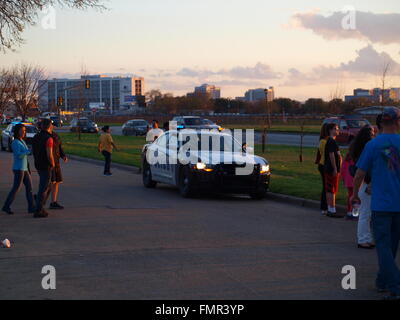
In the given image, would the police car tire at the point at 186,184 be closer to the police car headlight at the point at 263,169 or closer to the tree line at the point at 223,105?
the police car headlight at the point at 263,169

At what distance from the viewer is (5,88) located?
56.7 metres

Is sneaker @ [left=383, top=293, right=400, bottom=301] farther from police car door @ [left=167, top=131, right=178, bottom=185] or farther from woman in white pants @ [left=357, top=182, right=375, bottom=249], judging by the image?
police car door @ [left=167, top=131, right=178, bottom=185]

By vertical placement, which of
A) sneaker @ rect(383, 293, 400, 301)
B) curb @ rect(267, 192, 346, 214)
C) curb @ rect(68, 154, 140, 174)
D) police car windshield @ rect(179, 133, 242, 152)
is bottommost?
curb @ rect(68, 154, 140, 174)

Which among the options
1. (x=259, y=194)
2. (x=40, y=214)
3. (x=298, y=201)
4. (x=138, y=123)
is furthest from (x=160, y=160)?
(x=138, y=123)

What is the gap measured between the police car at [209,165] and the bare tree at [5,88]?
3925 cm

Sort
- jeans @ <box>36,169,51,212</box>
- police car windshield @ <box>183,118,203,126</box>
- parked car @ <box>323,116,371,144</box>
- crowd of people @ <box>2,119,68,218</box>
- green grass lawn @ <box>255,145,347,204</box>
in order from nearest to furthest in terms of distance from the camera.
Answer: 1. jeans @ <box>36,169,51,212</box>
2. crowd of people @ <box>2,119,68,218</box>
3. green grass lawn @ <box>255,145,347,204</box>
4. parked car @ <box>323,116,371,144</box>
5. police car windshield @ <box>183,118,203,126</box>

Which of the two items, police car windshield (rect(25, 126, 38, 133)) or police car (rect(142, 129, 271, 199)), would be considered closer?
police car (rect(142, 129, 271, 199))

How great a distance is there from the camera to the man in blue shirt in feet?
22.5

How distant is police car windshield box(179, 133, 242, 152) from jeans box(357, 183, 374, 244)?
6975 mm

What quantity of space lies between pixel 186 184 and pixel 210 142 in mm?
1662

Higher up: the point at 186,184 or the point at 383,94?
the point at 383,94

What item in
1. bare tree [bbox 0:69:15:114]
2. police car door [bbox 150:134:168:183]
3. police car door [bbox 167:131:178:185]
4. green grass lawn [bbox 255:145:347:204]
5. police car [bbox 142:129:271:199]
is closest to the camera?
police car [bbox 142:129:271:199]

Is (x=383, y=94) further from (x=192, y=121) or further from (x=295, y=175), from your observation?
(x=295, y=175)

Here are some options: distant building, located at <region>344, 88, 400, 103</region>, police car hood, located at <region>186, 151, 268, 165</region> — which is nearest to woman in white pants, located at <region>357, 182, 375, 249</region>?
police car hood, located at <region>186, 151, 268, 165</region>
